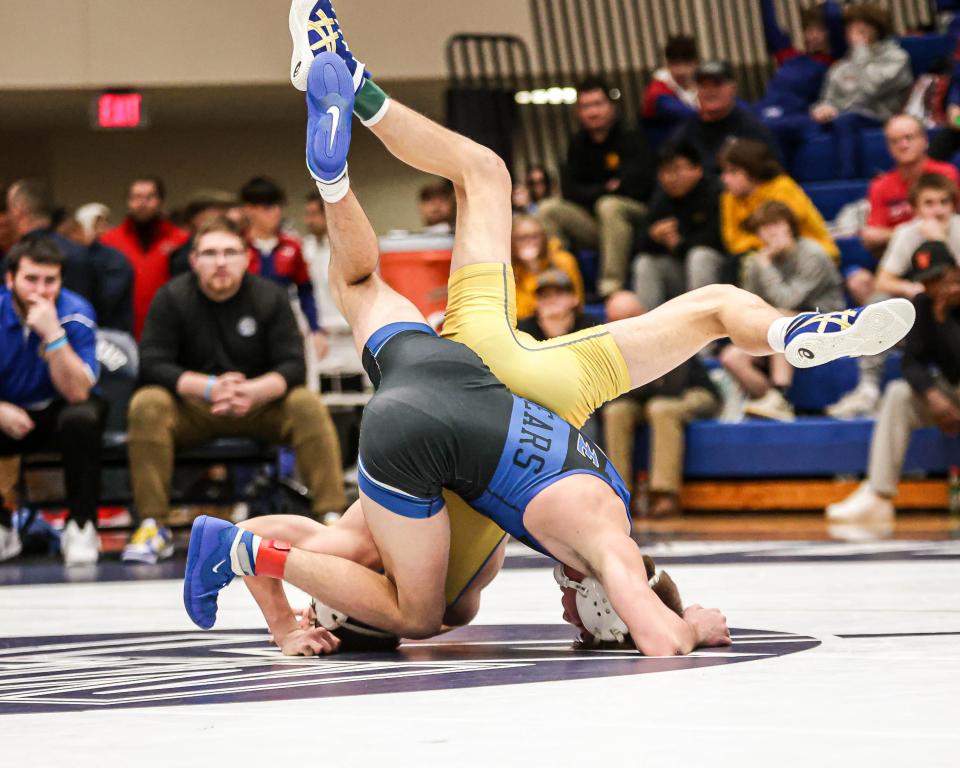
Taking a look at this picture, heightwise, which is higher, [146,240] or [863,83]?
[863,83]

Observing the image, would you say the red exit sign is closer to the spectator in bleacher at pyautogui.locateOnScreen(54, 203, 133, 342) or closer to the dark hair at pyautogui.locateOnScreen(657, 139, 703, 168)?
the spectator in bleacher at pyautogui.locateOnScreen(54, 203, 133, 342)

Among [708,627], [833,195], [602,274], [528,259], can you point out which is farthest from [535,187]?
[708,627]

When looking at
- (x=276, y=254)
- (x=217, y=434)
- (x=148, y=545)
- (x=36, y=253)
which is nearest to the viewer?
(x=148, y=545)

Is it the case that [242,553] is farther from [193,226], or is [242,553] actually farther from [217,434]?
[193,226]

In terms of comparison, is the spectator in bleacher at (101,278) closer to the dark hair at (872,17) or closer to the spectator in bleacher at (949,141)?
the spectator in bleacher at (949,141)

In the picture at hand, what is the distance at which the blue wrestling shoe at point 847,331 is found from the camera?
10.00ft

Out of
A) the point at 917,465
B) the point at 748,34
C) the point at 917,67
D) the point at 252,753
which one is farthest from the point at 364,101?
the point at 748,34

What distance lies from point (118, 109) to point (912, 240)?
581cm

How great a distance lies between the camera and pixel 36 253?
5.88 m

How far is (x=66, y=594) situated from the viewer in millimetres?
4445

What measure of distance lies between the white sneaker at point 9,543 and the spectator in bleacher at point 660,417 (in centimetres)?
256

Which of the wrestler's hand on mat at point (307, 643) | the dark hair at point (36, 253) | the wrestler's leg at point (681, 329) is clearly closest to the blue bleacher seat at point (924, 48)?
the dark hair at point (36, 253)

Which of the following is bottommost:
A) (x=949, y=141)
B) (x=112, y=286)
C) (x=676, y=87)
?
(x=112, y=286)

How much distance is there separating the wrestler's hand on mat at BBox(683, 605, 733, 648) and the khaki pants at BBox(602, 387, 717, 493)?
422cm
